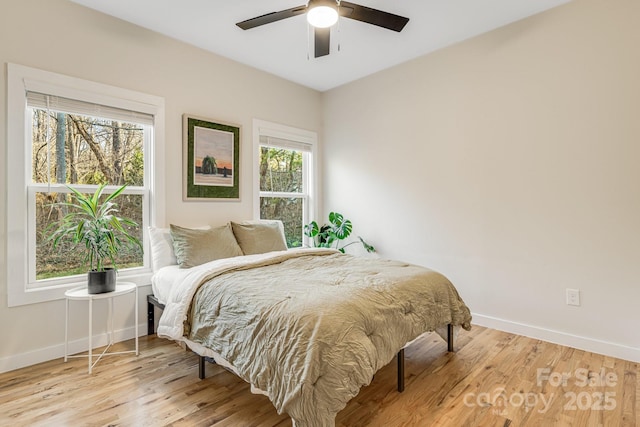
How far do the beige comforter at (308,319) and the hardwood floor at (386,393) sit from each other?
11.3 inches

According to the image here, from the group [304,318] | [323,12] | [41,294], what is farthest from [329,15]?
[41,294]

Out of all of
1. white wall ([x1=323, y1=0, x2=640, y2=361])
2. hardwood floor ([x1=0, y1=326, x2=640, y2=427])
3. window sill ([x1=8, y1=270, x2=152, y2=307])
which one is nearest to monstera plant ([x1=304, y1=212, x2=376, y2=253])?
white wall ([x1=323, y1=0, x2=640, y2=361])

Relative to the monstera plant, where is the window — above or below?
above

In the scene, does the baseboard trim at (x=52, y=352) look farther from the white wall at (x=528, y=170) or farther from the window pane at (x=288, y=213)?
the white wall at (x=528, y=170)

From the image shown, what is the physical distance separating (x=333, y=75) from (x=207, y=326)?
10.5 feet

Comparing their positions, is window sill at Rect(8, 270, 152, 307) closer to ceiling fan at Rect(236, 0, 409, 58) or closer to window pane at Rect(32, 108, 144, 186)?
window pane at Rect(32, 108, 144, 186)

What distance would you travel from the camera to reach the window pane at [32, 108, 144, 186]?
97.7 inches

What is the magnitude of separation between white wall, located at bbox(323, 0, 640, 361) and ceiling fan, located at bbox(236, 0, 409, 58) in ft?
4.33

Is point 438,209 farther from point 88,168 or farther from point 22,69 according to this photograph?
point 22,69

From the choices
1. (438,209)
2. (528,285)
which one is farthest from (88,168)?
(528,285)

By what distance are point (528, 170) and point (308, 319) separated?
2396 mm

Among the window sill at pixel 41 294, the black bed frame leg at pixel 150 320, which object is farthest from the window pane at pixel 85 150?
the black bed frame leg at pixel 150 320

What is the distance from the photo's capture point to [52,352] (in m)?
2.44

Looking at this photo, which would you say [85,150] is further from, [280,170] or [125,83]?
[280,170]
